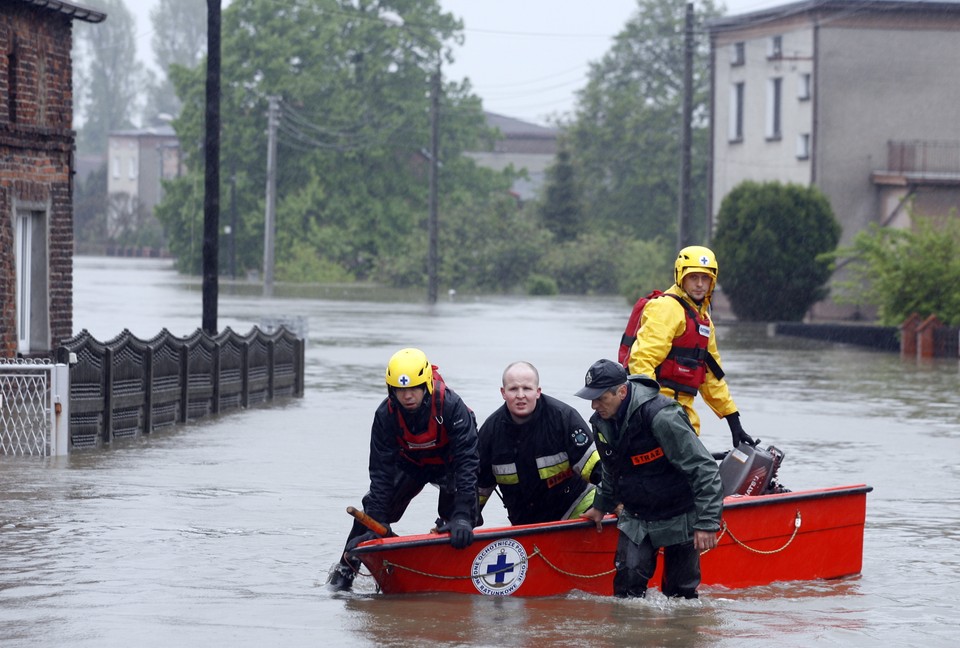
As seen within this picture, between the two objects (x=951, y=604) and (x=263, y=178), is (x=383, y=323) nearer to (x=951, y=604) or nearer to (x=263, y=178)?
(x=951, y=604)

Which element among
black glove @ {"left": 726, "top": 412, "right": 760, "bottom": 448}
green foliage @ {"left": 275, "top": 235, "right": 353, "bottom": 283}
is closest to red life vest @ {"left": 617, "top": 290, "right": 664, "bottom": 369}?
black glove @ {"left": 726, "top": 412, "right": 760, "bottom": 448}

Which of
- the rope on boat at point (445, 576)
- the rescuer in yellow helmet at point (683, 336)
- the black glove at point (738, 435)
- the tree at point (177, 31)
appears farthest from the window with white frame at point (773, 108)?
the tree at point (177, 31)

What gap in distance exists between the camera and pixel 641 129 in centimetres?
8625

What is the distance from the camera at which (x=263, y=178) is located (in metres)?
82.4

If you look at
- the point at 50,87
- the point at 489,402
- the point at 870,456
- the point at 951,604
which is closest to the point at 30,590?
the point at 951,604

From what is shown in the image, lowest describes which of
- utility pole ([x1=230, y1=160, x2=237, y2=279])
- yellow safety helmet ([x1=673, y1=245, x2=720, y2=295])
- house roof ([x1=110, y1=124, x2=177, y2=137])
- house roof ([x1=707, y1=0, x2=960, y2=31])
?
yellow safety helmet ([x1=673, y1=245, x2=720, y2=295])

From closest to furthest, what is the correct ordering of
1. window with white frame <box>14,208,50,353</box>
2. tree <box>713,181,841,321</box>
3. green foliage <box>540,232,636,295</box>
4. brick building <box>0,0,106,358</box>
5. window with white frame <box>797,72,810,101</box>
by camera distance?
brick building <box>0,0,106,358</box>
window with white frame <box>14,208,50,353</box>
tree <box>713,181,841,321</box>
window with white frame <box>797,72,810,101</box>
green foliage <box>540,232,636,295</box>

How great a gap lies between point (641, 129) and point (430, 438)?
7779 centimetres

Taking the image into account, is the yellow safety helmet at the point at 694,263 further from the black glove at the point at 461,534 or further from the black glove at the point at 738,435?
the black glove at the point at 461,534

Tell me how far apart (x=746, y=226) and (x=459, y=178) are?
3975 cm

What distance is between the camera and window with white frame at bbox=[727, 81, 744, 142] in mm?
53031

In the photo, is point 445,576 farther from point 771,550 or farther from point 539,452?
point 771,550

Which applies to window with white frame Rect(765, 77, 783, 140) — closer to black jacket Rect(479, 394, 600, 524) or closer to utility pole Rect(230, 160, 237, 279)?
utility pole Rect(230, 160, 237, 279)

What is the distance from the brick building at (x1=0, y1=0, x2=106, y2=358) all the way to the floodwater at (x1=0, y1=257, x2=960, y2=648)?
3.45m
